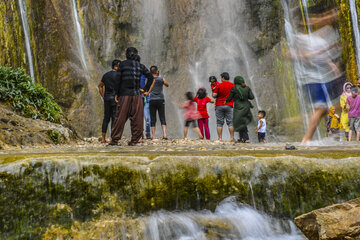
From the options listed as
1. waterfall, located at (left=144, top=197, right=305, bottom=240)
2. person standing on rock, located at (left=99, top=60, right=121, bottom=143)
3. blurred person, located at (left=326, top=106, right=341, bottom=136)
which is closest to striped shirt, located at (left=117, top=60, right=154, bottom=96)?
person standing on rock, located at (left=99, top=60, right=121, bottom=143)

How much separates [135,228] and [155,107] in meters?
5.78

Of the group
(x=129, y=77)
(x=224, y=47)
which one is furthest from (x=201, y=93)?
(x=224, y=47)

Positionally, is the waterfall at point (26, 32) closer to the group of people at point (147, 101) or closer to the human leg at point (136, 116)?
the group of people at point (147, 101)

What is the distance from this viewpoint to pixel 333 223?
3111 mm

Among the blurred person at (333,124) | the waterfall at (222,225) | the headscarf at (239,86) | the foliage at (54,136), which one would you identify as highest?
the headscarf at (239,86)

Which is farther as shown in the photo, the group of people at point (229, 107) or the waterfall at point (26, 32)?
the waterfall at point (26, 32)

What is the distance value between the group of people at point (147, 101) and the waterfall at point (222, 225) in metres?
3.00

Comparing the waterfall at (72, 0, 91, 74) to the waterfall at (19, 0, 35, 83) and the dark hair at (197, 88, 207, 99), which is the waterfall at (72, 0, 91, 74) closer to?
the waterfall at (19, 0, 35, 83)

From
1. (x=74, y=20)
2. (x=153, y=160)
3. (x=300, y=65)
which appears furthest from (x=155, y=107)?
(x=74, y=20)

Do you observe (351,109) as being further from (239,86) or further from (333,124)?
(333,124)

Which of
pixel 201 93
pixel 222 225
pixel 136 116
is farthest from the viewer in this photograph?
pixel 201 93

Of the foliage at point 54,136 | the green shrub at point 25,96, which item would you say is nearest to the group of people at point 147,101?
the foliage at point 54,136

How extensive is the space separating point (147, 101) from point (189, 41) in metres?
10.8

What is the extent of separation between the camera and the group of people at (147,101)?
6.13 m
